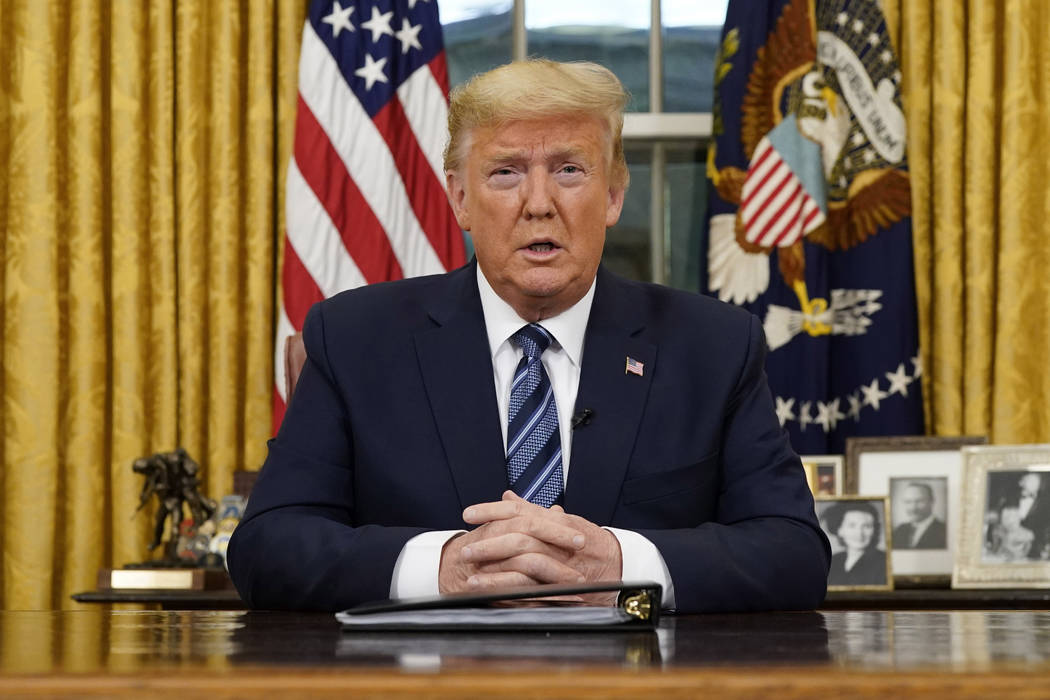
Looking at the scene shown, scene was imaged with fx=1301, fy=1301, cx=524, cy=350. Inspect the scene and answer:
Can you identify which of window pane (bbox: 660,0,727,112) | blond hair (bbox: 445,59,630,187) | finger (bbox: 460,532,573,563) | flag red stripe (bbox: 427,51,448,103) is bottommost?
finger (bbox: 460,532,573,563)

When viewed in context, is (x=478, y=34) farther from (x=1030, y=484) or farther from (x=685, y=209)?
(x=1030, y=484)

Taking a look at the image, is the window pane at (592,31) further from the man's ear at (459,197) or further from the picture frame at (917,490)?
the man's ear at (459,197)

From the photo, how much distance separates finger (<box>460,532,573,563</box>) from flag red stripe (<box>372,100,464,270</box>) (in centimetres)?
→ 221

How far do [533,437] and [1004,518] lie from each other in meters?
1.70

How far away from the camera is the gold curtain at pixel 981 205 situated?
12.2 ft

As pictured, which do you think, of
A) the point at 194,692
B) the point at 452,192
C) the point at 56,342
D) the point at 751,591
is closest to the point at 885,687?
the point at 194,692

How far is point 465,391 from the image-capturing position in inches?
81.3

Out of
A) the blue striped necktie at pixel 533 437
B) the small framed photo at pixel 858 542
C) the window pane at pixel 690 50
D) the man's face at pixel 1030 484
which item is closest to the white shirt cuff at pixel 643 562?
the blue striped necktie at pixel 533 437

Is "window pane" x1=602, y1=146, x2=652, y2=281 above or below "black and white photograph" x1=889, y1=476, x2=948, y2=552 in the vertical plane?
above

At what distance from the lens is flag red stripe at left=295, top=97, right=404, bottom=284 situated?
12.3 feet

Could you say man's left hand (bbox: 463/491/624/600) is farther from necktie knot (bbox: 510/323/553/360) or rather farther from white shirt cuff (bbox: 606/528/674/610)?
necktie knot (bbox: 510/323/553/360)

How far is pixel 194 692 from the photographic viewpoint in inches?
31.5

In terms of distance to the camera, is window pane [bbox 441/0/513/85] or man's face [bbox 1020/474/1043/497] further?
window pane [bbox 441/0/513/85]

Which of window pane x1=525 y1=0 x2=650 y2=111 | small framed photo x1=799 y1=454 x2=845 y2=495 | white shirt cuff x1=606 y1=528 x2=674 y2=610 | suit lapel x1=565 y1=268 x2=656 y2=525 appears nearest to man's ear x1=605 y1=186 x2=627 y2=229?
A: suit lapel x1=565 y1=268 x2=656 y2=525
